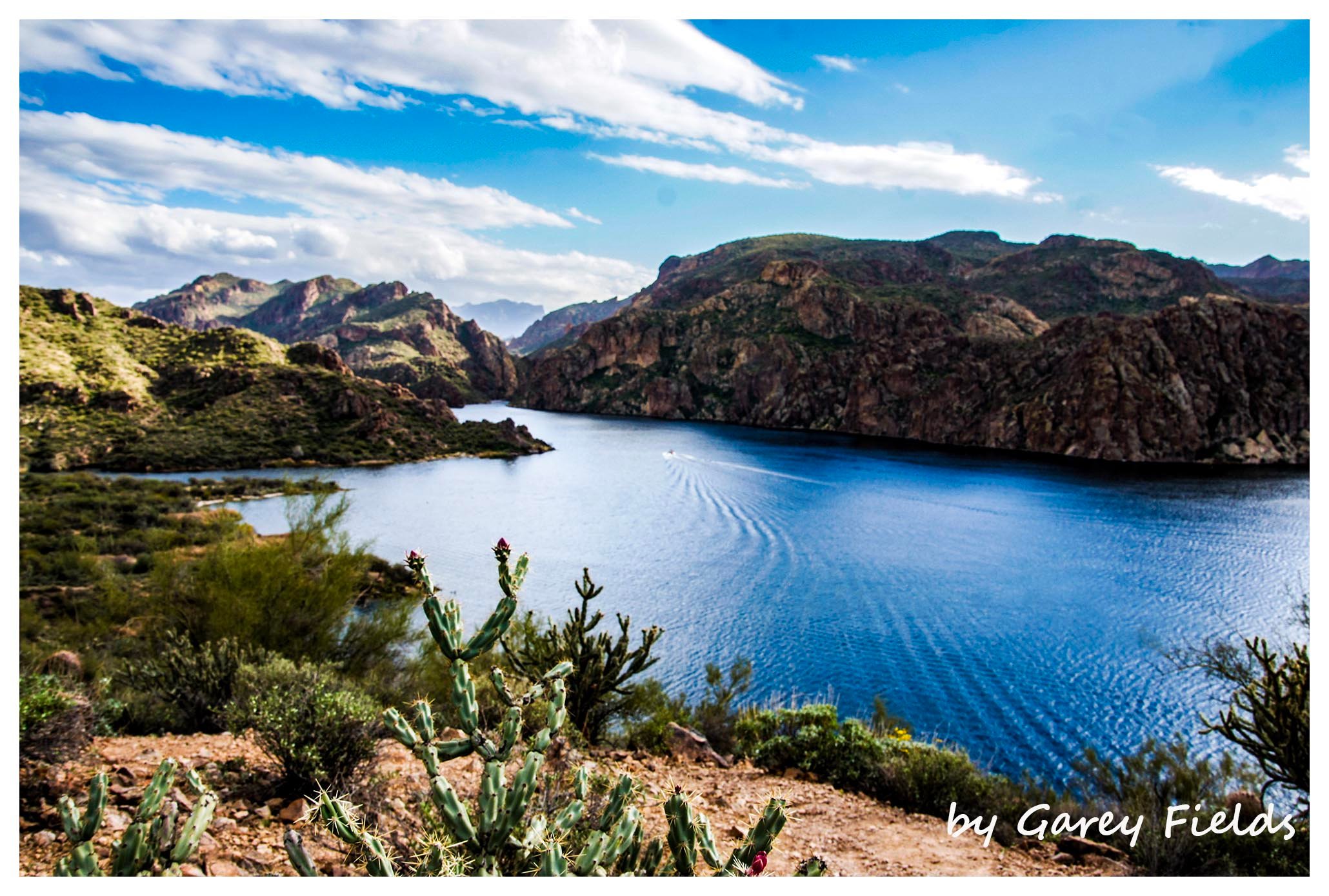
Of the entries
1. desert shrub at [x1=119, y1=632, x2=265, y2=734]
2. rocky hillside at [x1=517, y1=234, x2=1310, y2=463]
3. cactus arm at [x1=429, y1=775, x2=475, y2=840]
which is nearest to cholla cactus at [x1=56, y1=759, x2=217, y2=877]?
cactus arm at [x1=429, y1=775, x2=475, y2=840]

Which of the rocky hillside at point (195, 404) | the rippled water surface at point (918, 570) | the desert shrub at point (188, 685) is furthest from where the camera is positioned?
the rocky hillside at point (195, 404)

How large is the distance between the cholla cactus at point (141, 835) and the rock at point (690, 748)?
7824 millimetres

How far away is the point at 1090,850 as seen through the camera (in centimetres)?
700

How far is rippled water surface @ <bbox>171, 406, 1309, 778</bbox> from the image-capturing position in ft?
56.9

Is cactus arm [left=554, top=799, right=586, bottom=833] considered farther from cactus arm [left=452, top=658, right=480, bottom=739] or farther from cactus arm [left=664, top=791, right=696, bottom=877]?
cactus arm [left=452, top=658, right=480, bottom=739]

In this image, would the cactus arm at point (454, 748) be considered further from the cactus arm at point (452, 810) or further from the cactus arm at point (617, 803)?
the cactus arm at point (617, 803)

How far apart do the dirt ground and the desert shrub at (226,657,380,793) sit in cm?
22

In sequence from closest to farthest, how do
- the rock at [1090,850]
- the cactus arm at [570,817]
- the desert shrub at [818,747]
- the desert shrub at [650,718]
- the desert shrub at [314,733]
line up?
the cactus arm at [570,817]
the desert shrub at [314,733]
the rock at [1090,850]
the desert shrub at [818,747]
the desert shrub at [650,718]

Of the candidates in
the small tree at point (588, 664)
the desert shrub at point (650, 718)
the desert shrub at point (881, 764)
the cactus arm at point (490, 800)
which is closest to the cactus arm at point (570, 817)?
the cactus arm at point (490, 800)

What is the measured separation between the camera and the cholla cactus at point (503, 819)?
8.11 ft

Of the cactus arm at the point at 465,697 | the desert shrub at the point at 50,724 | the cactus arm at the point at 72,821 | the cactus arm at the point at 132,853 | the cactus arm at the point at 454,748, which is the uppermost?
the cactus arm at the point at 465,697

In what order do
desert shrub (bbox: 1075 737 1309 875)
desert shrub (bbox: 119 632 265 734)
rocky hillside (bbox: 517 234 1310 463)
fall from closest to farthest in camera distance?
1. desert shrub (bbox: 1075 737 1309 875)
2. desert shrub (bbox: 119 632 265 734)
3. rocky hillside (bbox: 517 234 1310 463)

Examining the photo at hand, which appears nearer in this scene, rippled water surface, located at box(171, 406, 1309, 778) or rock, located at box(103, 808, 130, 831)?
rock, located at box(103, 808, 130, 831)

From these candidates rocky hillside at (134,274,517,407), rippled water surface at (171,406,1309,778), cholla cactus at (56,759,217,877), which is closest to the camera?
cholla cactus at (56,759,217,877)
